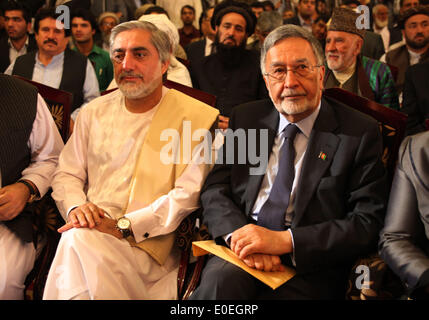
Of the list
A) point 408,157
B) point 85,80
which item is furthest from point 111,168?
point 85,80

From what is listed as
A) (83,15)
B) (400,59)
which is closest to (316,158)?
(400,59)

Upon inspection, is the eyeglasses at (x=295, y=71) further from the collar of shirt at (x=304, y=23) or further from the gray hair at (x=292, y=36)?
the collar of shirt at (x=304, y=23)

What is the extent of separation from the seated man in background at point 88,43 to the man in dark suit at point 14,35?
30.9 inches

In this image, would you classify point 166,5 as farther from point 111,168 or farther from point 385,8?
point 111,168

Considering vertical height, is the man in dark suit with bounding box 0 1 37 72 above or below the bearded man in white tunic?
above

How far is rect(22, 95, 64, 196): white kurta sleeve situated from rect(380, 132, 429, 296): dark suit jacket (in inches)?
66.6

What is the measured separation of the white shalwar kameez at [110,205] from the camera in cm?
206

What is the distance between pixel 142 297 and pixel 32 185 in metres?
0.81

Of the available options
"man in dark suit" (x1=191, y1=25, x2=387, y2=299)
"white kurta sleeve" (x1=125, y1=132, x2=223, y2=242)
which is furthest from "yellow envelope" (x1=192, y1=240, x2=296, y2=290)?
"white kurta sleeve" (x1=125, y1=132, x2=223, y2=242)

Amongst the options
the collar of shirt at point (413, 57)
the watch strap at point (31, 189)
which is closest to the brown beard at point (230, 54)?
the collar of shirt at point (413, 57)

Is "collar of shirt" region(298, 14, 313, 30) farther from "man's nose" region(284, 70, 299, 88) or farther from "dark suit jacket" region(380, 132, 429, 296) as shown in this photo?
"dark suit jacket" region(380, 132, 429, 296)

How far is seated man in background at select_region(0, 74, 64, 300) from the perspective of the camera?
2.34 m

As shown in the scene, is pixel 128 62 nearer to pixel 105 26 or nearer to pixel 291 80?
pixel 291 80

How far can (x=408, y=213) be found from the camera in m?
2.00
